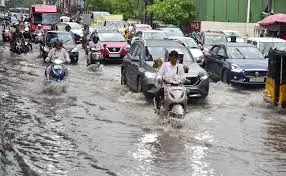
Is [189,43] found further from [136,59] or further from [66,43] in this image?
[136,59]

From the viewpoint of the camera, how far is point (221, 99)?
1641 centimetres

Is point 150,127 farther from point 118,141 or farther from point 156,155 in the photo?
point 156,155

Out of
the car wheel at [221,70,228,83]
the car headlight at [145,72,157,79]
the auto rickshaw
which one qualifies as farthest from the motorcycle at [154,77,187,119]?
the car wheel at [221,70,228,83]

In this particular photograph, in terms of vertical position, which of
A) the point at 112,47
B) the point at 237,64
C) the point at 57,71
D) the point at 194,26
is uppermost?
the point at 194,26

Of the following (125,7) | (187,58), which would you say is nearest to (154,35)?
(187,58)

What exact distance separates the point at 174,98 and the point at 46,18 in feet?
122

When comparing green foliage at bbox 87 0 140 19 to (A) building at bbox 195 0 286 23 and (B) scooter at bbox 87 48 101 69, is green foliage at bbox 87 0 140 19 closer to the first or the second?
(A) building at bbox 195 0 286 23

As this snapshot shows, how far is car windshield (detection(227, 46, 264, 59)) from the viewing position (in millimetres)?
19906

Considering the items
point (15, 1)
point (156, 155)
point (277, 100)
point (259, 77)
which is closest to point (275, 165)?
point (156, 155)

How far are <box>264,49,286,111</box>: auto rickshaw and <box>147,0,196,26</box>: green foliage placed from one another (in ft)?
113

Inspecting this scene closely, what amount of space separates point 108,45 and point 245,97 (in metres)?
12.0

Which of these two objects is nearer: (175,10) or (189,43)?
(189,43)

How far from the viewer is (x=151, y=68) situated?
1564cm

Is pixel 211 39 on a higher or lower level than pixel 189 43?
higher
